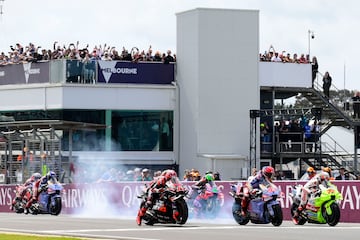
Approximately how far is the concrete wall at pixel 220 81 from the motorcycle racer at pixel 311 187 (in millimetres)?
28354

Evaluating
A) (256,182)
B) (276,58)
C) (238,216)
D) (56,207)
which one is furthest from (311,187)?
(276,58)

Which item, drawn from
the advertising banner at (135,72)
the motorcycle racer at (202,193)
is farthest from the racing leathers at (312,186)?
the advertising banner at (135,72)

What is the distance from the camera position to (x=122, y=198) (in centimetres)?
3966

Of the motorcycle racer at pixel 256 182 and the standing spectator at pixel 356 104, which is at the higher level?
the standing spectator at pixel 356 104

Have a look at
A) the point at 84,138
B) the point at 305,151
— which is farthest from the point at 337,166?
the point at 84,138

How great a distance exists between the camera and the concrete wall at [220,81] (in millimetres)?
58469

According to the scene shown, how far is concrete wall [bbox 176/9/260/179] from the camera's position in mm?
58469

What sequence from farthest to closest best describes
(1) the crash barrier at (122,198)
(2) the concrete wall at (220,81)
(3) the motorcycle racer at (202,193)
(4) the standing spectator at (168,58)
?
(4) the standing spectator at (168,58)
(2) the concrete wall at (220,81)
(3) the motorcycle racer at (202,193)
(1) the crash barrier at (122,198)

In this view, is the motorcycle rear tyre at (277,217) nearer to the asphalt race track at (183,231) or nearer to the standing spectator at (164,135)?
the asphalt race track at (183,231)

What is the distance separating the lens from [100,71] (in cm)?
5797

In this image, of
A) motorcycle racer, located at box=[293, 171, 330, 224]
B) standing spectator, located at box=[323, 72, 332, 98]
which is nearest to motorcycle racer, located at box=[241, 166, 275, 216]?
motorcycle racer, located at box=[293, 171, 330, 224]

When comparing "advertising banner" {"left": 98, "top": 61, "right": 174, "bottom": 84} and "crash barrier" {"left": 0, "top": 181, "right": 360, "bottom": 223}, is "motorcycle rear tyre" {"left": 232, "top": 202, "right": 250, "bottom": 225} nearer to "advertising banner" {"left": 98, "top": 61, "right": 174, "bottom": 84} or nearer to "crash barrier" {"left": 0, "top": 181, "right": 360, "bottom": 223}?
"crash barrier" {"left": 0, "top": 181, "right": 360, "bottom": 223}

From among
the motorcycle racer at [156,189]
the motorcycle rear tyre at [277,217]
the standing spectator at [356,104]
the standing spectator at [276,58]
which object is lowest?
the motorcycle rear tyre at [277,217]

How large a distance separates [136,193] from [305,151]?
20.7m
